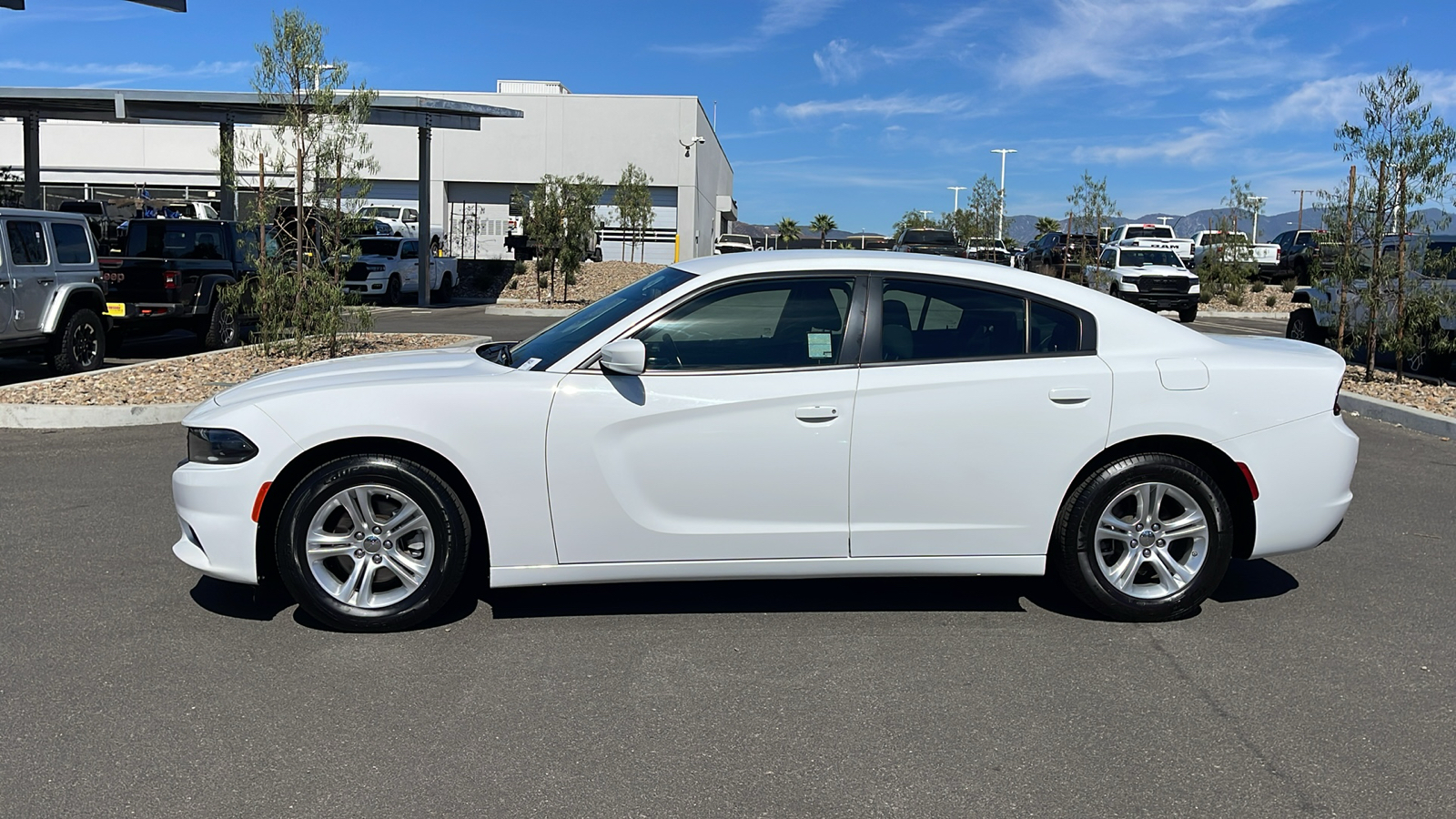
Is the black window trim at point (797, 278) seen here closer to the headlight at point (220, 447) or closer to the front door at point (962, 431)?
the front door at point (962, 431)

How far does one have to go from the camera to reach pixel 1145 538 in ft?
16.8

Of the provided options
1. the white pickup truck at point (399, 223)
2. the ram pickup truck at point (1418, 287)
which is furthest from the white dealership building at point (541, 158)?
the ram pickup truck at point (1418, 287)

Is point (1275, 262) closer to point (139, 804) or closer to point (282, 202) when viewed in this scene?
point (282, 202)

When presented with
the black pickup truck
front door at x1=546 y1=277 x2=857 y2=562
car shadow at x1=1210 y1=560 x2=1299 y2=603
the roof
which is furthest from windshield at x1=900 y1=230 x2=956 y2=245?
front door at x1=546 y1=277 x2=857 y2=562

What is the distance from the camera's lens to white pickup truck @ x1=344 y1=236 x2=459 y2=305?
2816 centimetres

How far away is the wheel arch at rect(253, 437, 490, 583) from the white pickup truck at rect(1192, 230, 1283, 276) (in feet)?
113

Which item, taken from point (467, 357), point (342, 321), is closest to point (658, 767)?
point (467, 357)

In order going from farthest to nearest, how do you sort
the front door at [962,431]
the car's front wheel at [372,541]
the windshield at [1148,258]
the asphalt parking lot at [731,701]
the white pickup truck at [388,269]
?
the windshield at [1148,258] → the white pickup truck at [388,269] → the front door at [962,431] → the car's front wheel at [372,541] → the asphalt parking lot at [731,701]

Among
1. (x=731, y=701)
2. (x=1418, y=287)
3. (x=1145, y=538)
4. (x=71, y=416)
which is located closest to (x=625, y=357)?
(x=731, y=701)

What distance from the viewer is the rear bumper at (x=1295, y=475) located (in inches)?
202

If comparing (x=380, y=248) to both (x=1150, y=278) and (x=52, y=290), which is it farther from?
(x=1150, y=278)

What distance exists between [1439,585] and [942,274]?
297 cm

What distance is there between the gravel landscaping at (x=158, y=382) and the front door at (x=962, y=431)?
6.68m

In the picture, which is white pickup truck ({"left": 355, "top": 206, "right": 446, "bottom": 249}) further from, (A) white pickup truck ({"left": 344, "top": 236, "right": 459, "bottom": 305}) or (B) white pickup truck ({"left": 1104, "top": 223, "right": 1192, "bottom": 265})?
(B) white pickup truck ({"left": 1104, "top": 223, "right": 1192, "bottom": 265})
